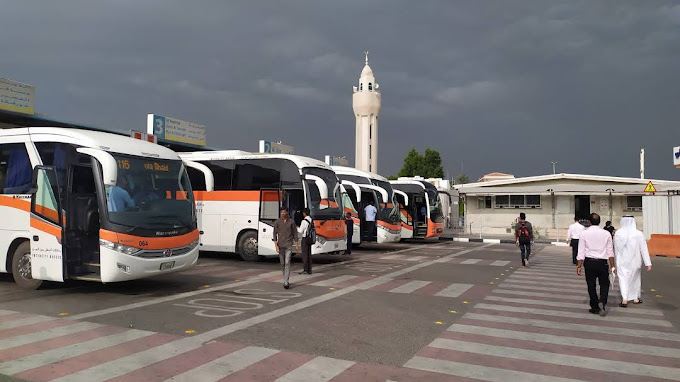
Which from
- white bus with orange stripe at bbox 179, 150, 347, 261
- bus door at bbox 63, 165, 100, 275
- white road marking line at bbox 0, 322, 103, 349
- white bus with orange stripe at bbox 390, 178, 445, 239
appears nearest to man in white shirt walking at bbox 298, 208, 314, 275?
white bus with orange stripe at bbox 179, 150, 347, 261

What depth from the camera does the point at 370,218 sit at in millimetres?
21594

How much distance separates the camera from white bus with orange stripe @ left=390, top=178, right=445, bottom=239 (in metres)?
26.4

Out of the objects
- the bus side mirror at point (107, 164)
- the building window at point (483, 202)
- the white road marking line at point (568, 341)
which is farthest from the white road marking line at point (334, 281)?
the building window at point (483, 202)

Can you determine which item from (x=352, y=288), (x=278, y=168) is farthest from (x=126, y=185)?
(x=278, y=168)

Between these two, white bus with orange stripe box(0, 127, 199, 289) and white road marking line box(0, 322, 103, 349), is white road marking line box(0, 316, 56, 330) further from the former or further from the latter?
white bus with orange stripe box(0, 127, 199, 289)

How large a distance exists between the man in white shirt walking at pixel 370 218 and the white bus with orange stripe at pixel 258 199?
4839 mm

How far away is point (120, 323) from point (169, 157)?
4400 mm

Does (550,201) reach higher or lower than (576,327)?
higher

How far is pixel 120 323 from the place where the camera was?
294 inches

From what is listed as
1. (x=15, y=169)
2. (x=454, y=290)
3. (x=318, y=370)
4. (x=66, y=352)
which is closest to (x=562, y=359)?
(x=318, y=370)

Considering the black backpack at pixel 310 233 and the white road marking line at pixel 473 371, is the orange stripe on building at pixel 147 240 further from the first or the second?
the white road marking line at pixel 473 371

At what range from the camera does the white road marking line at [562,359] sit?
564 centimetres

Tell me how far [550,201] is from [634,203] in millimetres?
4872

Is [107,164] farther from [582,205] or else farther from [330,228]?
[582,205]
